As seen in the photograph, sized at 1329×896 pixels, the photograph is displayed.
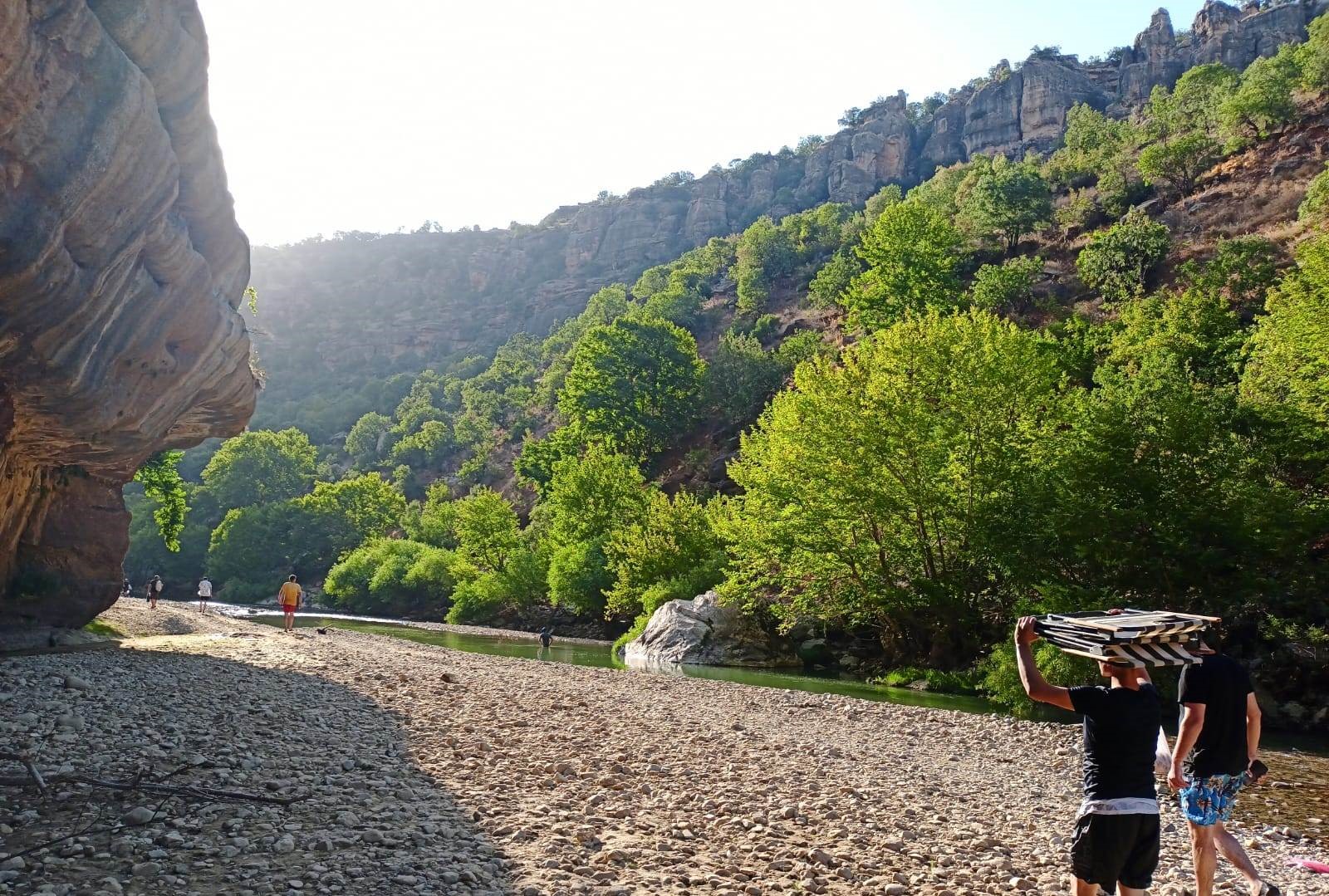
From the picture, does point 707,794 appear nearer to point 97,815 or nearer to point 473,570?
point 97,815

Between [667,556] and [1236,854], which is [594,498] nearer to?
[667,556]

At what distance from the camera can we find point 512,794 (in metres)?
9.42

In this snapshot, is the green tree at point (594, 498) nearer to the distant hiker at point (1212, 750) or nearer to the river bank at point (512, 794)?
the river bank at point (512, 794)

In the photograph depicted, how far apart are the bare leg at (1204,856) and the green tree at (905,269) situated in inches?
2118

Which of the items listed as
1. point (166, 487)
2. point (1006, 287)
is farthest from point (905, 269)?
point (166, 487)

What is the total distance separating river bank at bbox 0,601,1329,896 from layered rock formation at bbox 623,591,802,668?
48.9 ft

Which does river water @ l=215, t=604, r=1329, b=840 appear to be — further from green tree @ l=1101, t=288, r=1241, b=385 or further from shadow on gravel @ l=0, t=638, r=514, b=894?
green tree @ l=1101, t=288, r=1241, b=385

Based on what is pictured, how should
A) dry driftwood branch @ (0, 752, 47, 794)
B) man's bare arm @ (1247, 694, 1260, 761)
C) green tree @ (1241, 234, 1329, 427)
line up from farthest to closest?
1. green tree @ (1241, 234, 1329, 427)
2. dry driftwood branch @ (0, 752, 47, 794)
3. man's bare arm @ (1247, 694, 1260, 761)

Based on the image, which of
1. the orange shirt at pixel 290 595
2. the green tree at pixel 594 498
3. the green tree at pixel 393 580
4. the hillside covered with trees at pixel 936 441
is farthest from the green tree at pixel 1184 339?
the green tree at pixel 393 580

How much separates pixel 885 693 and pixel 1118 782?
812 inches

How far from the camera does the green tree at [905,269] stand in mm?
59875

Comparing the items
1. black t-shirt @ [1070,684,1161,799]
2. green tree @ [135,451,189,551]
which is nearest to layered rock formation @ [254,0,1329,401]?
green tree @ [135,451,189,551]

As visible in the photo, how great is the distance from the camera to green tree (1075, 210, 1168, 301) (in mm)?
54969

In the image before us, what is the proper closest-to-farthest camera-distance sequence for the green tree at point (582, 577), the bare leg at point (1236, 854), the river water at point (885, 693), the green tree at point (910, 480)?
1. the bare leg at point (1236, 854)
2. the river water at point (885, 693)
3. the green tree at point (910, 480)
4. the green tree at point (582, 577)
